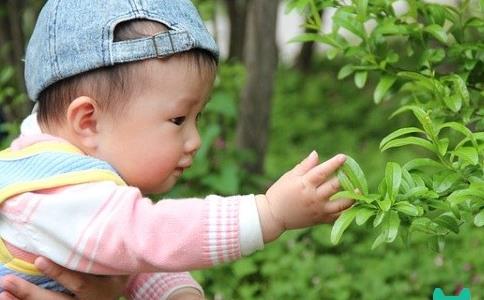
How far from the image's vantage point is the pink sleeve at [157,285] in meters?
2.71

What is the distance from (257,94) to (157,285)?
2.46m

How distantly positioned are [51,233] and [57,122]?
32cm

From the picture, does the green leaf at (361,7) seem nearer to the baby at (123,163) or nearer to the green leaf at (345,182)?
the baby at (123,163)

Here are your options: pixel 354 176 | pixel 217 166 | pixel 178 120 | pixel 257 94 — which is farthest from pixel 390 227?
pixel 257 94

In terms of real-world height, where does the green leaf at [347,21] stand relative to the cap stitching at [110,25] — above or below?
below

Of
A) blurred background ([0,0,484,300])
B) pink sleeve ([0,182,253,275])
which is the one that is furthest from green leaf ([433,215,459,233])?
blurred background ([0,0,484,300])

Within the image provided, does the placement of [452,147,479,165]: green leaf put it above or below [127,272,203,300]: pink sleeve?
above

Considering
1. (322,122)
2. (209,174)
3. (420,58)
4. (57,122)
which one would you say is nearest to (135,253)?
(57,122)

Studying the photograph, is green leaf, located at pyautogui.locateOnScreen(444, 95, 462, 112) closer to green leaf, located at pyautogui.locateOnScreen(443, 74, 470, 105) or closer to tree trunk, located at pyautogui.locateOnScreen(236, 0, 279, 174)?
green leaf, located at pyautogui.locateOnScreen(443, 74, 470, 105)

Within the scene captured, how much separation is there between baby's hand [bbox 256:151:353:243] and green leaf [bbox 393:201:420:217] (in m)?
0.12

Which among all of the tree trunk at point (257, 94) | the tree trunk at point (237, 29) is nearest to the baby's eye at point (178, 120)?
the tree trunk at point (257, 94)

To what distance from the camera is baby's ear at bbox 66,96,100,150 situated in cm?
234

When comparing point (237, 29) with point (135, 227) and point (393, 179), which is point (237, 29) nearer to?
point (135, 227)

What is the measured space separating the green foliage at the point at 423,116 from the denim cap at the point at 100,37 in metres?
0.36
